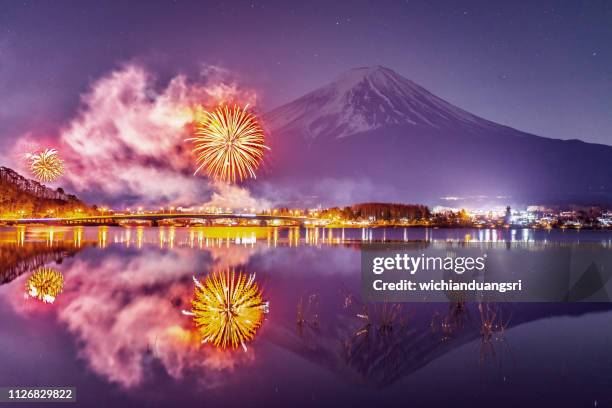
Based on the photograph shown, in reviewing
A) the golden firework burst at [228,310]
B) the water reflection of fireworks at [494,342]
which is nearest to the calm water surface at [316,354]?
the water reflection of fireworks at [494,342]

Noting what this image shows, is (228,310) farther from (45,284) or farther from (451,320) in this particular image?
(45,284)

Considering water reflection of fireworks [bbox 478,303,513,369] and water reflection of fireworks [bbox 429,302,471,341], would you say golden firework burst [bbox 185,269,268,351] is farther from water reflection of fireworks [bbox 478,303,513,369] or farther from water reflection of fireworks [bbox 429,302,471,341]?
water reflection of fireworks [bbox 478,303,513,369]

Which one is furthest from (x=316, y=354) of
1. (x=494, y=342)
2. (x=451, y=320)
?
(x=451, y=320)

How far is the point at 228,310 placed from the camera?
18328 millimetres

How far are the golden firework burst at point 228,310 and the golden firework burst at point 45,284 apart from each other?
17.8 feet

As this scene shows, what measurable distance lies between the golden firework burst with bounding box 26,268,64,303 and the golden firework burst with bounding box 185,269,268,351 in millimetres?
5432

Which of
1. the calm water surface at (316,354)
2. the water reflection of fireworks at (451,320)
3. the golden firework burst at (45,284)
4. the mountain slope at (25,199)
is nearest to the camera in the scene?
the calm water surface at (316,354)

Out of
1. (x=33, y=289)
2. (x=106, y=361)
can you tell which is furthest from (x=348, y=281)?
(x=106, y=361)

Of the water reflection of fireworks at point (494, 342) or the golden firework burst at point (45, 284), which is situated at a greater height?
the golden firework burst at point (45, 284)

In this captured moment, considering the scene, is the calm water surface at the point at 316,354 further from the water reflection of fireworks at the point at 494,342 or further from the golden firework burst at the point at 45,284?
the golden firework burst at the point at 45,284

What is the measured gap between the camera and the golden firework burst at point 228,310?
15169 millimetres

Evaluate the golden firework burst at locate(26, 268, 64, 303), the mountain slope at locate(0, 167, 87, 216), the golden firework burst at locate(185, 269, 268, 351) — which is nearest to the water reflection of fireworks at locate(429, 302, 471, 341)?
the golden firework burst at locate(185, 269, 268, 351)

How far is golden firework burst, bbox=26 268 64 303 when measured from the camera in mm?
21827

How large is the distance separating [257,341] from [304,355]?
142 cm
